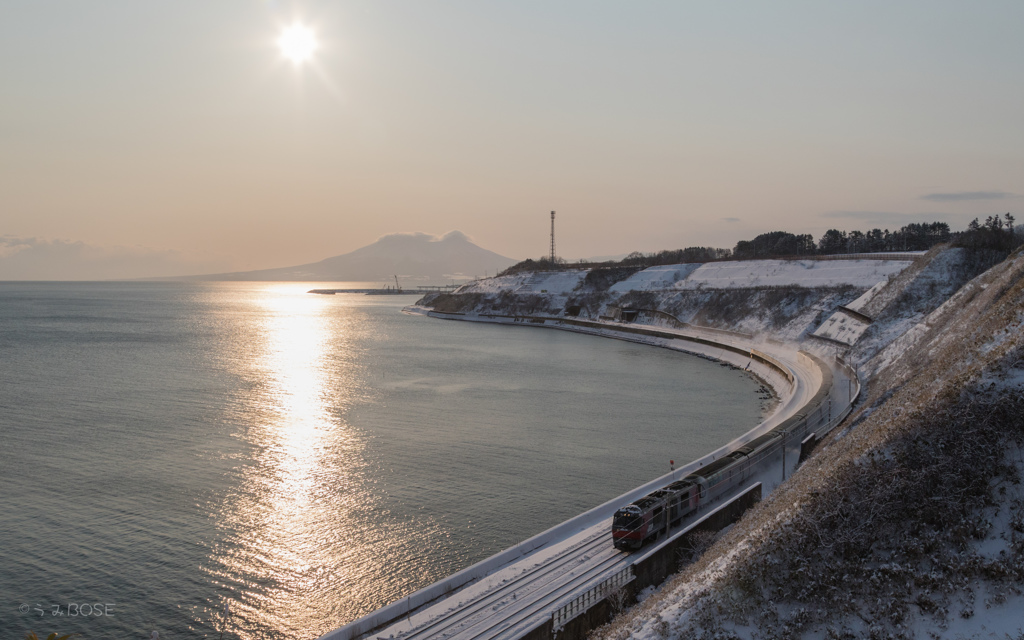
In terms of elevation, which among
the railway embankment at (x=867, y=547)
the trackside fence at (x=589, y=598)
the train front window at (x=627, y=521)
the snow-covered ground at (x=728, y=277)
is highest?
the snow-covered ground at (x=728, y=277)

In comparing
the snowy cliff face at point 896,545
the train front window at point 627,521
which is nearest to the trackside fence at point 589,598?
the snowy cliff face at point 896,545

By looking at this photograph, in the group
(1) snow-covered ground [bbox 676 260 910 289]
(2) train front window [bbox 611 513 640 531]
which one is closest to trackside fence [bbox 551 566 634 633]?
(2) train front window [bbox 611 513 640 531]

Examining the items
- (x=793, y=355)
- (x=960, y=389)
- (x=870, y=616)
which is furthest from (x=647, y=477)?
(x=793, y=355)

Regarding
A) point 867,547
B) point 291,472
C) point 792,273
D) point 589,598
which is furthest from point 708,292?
point 589,598

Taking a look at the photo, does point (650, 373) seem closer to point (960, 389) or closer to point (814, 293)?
point (814, 293)

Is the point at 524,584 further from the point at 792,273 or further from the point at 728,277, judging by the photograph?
the point at 728,277

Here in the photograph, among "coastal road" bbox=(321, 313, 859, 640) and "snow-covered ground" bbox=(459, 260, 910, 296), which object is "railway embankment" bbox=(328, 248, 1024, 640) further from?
"snow-covered ground" bbox=(459, 260, 910, 296)

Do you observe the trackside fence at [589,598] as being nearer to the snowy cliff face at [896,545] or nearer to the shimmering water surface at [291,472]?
the snowy cliff face at [896,545]
